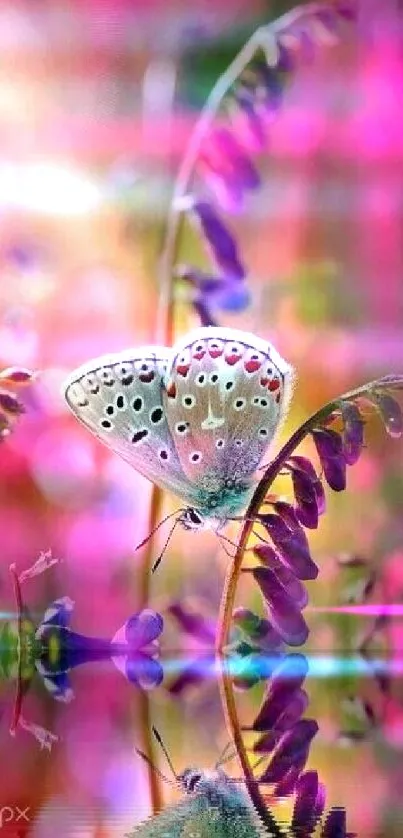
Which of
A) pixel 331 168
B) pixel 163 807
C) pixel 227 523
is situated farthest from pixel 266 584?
pixel 163 807

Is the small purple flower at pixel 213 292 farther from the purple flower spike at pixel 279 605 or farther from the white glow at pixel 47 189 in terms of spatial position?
the purple flower spike at pixel 279 605

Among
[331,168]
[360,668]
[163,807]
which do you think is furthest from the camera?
[331,168]

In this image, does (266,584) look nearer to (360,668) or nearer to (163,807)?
(360,668)

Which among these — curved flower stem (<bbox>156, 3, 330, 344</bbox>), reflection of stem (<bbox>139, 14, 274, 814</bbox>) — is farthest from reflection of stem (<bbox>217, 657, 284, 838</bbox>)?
curved flower stem (<bbox>156, 3, 330, 344</bbox>)

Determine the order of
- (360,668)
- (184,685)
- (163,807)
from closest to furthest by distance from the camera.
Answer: (163,807) → (184,685) → (360,668)

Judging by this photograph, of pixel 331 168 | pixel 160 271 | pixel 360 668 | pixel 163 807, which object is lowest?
pixel 360 668

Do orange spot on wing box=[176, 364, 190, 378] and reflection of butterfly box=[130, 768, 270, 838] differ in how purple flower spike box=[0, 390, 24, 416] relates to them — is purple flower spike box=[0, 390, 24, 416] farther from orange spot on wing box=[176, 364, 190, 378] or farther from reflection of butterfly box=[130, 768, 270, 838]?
reflection of butterfly box=[130, 768, 270, 838]

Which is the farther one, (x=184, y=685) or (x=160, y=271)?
(x=160, y=271)

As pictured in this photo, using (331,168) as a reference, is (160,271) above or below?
below
